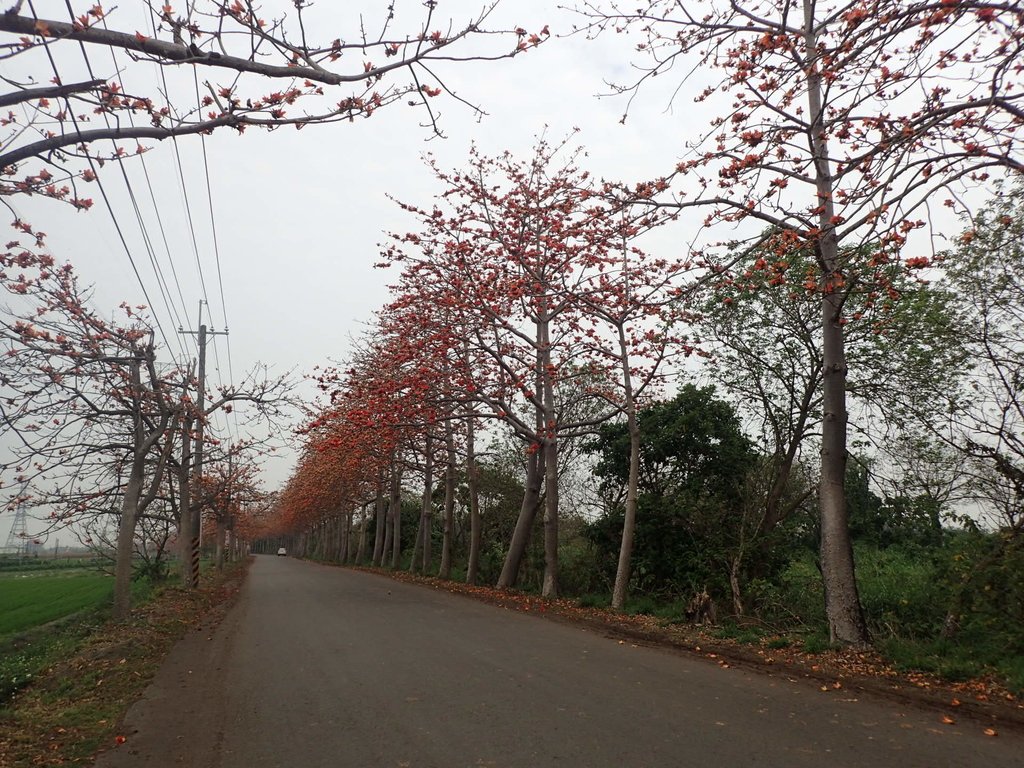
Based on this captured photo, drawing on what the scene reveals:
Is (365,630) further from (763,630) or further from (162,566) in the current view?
(162,566)

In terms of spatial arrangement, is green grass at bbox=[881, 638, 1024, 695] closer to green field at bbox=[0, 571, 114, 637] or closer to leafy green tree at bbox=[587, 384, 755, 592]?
leafy green tree at bbox=[587, 384, 755, 592]

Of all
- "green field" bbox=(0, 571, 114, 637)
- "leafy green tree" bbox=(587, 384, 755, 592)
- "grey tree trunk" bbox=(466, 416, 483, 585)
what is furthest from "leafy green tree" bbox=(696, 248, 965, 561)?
"green field" bbox=(0, 571, 114, 637)

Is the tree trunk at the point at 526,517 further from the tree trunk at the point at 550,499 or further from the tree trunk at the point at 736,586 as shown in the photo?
the tree trunk at the point at 736,586

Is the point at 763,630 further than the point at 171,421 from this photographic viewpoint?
No

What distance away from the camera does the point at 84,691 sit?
7664 millimetres

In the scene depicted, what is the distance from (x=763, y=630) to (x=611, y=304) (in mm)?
6199

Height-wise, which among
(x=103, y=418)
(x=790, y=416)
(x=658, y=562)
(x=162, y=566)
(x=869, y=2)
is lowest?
(x=162, y=566)

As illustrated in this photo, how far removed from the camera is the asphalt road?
485 cm

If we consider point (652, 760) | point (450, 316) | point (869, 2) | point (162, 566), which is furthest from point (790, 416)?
point (162, 566)

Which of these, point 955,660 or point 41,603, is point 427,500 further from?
point 955,660

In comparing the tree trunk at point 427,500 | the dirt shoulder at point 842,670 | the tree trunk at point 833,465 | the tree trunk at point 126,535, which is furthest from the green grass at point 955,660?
the tree trunk at point 427,500

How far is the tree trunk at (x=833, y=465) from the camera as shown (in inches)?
340

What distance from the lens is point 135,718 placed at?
630 cm

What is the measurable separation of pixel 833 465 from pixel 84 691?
351 inches
